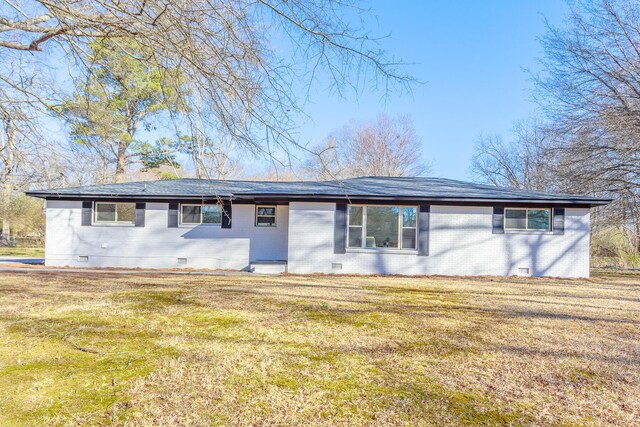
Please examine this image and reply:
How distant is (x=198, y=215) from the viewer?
11227mm

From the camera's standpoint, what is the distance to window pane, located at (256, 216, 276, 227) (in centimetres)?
1130

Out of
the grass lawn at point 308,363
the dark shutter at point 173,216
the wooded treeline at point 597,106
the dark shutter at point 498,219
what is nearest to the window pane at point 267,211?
the dark shutter at point 173,216

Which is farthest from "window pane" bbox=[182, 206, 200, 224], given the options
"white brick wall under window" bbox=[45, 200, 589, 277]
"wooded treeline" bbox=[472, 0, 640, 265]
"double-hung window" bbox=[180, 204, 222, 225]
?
"wooded treeline" bbox=[472, 0, 640, 265]

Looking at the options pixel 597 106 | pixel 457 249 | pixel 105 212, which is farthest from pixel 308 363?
pixel 597 106

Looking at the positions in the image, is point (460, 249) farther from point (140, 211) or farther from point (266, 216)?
point (140, 211)

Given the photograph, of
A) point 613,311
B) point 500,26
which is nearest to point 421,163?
point 500,26

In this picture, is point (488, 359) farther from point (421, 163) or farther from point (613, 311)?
point (421, 163)

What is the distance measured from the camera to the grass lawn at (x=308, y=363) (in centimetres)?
206

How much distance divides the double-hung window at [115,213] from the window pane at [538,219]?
1324cm

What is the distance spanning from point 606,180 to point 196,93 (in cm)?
1637

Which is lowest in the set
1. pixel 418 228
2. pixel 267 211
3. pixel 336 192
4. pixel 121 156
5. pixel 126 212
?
pixel 418 228

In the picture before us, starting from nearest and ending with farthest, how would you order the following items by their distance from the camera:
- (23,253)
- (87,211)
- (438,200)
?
1. (438,200)
2. (87,211)
3. (23,253)

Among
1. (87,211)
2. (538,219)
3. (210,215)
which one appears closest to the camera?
(538,219)

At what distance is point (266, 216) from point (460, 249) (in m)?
6.56
